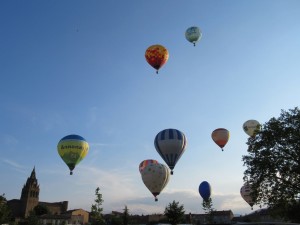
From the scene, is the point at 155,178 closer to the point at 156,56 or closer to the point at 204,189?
the point at 156,56

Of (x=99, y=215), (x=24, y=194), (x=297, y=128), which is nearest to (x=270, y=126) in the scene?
(x=297, y=128)

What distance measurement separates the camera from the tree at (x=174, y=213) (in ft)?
156

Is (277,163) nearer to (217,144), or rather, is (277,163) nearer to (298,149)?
(298,149)

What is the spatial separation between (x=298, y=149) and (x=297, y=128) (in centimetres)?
216

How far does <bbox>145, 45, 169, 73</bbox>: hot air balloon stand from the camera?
41.2 meters

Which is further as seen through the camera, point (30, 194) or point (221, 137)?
point (30, 194)

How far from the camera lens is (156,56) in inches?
1620

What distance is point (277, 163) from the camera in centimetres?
3150

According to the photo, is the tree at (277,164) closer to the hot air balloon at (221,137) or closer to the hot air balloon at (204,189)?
the hot air balloon at (221,137)

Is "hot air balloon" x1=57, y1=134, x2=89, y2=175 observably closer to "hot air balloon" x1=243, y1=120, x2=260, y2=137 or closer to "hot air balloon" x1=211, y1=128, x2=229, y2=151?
"hot air balloon" x1=211, y1=128, x2=229, y2=151

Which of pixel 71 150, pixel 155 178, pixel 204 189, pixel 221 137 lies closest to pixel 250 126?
pixel 221 137

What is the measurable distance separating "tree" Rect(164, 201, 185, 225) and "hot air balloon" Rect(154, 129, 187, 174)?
1006cm

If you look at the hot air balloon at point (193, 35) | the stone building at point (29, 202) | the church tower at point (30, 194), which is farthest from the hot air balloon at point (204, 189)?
the church tower at point (30, 194)

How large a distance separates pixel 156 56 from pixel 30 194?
128311 mm
